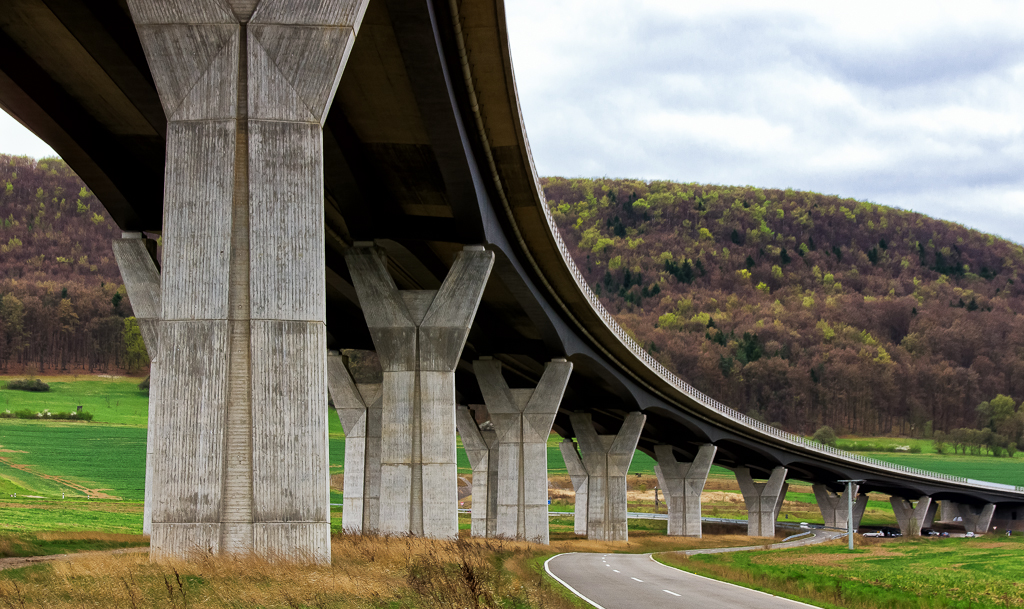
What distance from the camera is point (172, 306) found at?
15.2 metres

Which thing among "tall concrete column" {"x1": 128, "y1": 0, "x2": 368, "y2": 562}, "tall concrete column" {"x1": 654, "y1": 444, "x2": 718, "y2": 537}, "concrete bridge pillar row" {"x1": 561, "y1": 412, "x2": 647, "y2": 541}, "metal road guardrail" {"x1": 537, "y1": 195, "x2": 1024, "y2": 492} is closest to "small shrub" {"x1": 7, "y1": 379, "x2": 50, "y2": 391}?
"metal road guardrail" {"x1": 537, "y1": 195, "x2": 1024, "y2": 492}

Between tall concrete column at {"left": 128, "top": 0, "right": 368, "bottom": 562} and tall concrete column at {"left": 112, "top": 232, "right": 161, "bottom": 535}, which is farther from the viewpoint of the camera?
tall concrete column at {"left": 112, "top": 232, "right": 161, "bottom": 535}

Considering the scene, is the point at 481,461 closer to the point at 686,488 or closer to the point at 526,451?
the point at 526,451

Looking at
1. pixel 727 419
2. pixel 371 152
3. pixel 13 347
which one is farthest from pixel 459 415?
pixel 13 347

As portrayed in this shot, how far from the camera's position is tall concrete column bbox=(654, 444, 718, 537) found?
86875 millimetres

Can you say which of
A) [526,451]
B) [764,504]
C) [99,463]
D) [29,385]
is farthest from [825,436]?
[526,451]

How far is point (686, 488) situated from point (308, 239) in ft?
254

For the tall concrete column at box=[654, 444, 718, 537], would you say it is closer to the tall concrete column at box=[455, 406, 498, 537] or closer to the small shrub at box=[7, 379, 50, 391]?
the tall concrete column at box=[455, 406, 498, 537]

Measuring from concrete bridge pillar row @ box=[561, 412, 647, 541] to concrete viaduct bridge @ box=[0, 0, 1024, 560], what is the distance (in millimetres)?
14042

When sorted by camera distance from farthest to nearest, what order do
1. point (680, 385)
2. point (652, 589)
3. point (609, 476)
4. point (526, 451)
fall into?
point (680, 385) < point (609, 476) < point (526, 451) < point (652, 589)

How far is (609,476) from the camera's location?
71.1 metres

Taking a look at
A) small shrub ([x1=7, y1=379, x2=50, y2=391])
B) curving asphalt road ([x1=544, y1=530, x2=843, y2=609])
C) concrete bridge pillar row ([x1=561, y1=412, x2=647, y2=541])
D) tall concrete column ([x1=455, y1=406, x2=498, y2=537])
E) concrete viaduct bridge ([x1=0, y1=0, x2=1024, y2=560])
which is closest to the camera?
concrete viaduct bridge ([x1=0, y1=0, x2=1024, y2=560])

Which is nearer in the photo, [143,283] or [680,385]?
[143,283]

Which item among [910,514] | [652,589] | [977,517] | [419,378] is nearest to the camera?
[652,589]
